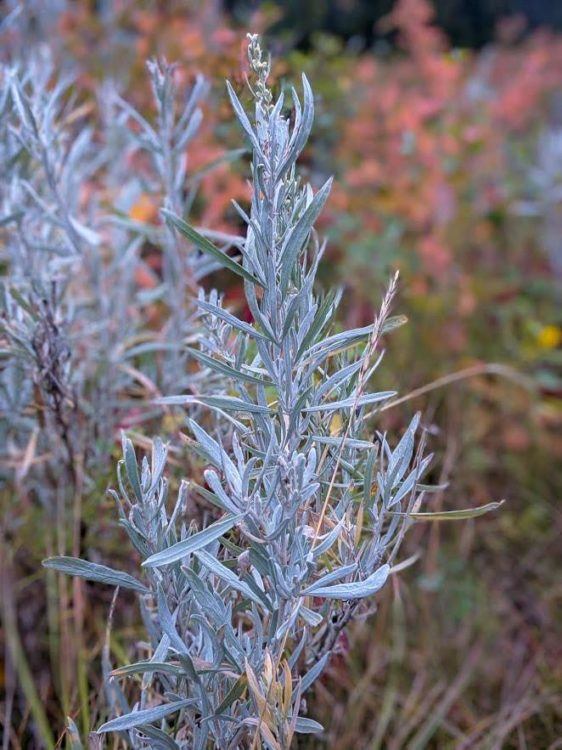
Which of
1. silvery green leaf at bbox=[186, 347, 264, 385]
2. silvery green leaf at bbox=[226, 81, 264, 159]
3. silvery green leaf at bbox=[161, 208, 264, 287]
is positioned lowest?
silvery green leaf at bbox=[186, 347, 264, 385]

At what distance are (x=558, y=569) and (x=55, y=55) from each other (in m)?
1.98

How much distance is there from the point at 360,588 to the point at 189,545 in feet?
0.51

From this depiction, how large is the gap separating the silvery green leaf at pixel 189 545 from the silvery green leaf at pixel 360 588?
11 cm

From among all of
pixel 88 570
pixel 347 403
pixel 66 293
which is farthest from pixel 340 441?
pixel 66 293

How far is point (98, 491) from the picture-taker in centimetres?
132

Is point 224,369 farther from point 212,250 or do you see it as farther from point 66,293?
point 66,293

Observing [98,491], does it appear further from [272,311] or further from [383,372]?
[383,372]

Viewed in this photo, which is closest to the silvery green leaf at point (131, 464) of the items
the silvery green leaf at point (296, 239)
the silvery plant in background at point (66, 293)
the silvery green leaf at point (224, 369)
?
the silvery green leaf at point (224, 369)

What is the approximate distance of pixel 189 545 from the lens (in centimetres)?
76

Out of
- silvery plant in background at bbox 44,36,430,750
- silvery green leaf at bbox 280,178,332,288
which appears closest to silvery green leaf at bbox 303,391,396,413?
silvery plant in background at bbox 44,36,430,750

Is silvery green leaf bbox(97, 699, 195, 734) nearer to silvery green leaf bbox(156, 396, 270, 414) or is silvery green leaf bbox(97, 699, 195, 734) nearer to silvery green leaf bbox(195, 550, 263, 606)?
silvery green leaf bbox(195, 550, 263, 606)

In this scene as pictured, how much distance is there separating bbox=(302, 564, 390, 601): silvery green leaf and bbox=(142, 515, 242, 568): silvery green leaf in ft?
0.35

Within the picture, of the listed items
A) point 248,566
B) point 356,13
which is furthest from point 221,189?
point 356,13

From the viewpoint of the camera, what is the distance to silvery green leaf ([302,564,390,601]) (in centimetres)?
76
